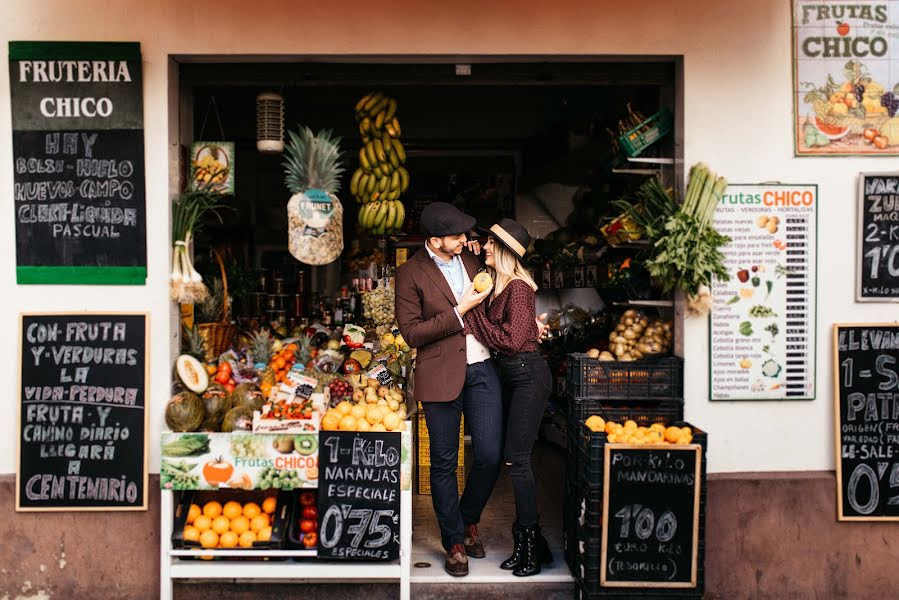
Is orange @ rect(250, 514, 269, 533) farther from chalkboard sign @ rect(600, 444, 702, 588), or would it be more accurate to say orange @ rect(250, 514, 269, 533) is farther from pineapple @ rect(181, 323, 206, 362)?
chalkboard sign @ rect(600, 444, 702, 588)

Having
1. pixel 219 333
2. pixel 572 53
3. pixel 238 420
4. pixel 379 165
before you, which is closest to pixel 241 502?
pixel 238 420

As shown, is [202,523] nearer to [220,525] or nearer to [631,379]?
[220,525]

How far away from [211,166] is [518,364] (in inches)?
95.6

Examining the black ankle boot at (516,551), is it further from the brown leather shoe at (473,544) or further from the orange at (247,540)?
the orange at (247,540)

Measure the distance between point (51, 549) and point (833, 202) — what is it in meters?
5.53

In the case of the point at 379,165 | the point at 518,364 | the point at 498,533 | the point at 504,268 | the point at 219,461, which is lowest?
the point at 498,533

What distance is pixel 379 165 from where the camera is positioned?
563 cm

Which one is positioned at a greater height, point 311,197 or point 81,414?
point 311,197

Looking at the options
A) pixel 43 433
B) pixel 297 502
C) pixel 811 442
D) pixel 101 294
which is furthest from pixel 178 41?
pixel 811 442

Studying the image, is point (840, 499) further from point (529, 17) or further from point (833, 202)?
point (529, 17)

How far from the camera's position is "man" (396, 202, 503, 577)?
15.9ft

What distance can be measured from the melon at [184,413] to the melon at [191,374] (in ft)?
0.46

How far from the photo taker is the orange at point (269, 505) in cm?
493

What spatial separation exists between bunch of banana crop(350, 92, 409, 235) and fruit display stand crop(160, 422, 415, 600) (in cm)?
167
